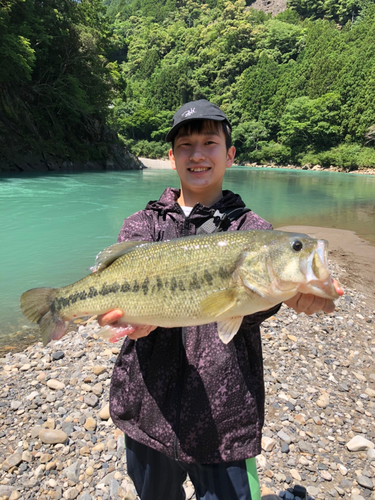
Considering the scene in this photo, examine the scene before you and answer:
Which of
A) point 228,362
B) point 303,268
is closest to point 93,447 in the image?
point 228,362

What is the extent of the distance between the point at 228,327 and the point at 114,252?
2.72 ft

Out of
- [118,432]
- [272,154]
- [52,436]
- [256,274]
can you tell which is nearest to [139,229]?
[256,274]

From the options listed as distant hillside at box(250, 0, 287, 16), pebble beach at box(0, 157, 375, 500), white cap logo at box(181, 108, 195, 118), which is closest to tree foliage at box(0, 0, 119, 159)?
pebble beach at box(0, 157, 375, 500)

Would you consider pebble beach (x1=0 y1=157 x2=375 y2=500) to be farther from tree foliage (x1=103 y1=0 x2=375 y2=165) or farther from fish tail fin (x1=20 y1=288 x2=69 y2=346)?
tree foliage (x1=103 y1=0 x2=375 y2=165)

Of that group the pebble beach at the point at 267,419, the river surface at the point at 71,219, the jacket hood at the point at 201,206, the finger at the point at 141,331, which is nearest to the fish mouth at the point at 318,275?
the jacket hood at the point at 201,206

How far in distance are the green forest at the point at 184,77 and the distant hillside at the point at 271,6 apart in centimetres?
610

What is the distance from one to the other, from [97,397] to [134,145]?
82775 millimetres

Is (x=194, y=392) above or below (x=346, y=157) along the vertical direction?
below

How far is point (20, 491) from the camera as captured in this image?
8.91ft

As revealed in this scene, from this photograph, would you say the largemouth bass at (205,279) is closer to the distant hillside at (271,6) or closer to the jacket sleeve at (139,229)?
the jacket sleeve at (139,229)

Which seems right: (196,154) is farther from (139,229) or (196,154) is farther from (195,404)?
(195,404)

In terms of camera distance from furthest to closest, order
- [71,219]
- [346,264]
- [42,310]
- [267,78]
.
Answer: [267,78] < [71,219] < [346,264] < [42,310]

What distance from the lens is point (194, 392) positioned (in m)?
1.82

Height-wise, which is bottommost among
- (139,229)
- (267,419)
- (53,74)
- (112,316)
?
(267,419)
